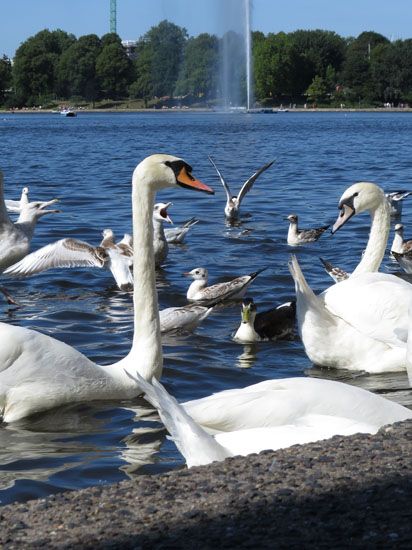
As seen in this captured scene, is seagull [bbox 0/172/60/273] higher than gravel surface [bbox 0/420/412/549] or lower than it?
lower

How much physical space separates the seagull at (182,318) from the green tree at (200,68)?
317 feet

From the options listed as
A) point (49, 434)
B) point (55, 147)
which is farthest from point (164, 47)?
point (49, 434)

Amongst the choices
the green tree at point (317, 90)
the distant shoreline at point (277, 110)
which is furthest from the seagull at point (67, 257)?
the green tree at point (317, 90)

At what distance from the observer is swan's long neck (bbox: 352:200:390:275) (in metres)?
8.24

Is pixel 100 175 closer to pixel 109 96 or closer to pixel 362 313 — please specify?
pixel 362 313

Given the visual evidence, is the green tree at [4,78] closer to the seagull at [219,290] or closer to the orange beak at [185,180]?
the seagull at [219,290]

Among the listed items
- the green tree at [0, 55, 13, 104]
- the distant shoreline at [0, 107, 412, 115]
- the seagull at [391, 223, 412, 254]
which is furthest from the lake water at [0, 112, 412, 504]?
the green tree at [0, 55, 13, 104]

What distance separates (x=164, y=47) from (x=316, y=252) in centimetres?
11720

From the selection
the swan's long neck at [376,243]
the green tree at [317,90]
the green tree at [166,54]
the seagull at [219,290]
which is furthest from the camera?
the green tree at [317,90]

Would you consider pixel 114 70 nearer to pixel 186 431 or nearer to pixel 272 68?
pixel 272 68

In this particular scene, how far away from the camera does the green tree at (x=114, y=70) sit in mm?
136125

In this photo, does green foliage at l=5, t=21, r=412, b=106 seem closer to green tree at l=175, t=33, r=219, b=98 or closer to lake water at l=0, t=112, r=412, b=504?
green tree at l=175, t=33, r=219, b=98

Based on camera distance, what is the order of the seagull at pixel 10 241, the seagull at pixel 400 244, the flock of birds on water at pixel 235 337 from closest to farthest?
the flock of birds on water at pixel 235 337 < the seagull at pixel 10 241 < the seagull at pixel 400 244

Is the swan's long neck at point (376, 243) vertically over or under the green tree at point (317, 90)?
over
